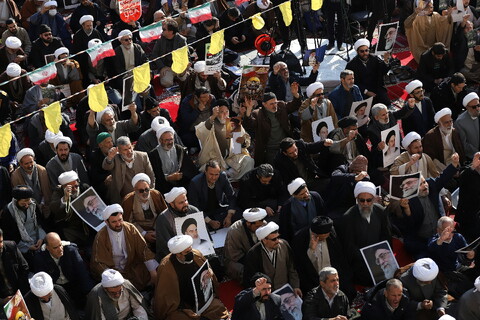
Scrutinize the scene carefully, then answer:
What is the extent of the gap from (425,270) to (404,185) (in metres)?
1.39

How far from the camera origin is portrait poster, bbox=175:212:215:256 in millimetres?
10719

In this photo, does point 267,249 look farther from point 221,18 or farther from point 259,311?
point 221,18

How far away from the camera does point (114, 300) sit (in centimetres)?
995

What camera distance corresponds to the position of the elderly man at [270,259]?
34.1ft

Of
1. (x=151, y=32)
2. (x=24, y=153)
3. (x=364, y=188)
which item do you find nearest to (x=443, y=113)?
(x=364, y=188)

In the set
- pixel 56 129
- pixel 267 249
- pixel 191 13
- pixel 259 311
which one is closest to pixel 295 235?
pixel 267 249

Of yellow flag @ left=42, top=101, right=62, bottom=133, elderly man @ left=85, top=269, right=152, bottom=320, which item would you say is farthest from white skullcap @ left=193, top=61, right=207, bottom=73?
elderly man @ left=85, top=269, right=152, bottom=320

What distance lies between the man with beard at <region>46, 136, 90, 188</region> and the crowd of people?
2cm

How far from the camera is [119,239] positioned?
35.4 feet

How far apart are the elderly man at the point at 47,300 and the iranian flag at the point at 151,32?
5615 millimetres

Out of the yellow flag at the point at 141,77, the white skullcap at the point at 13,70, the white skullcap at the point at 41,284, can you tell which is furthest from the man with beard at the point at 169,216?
the white skullcap at the point at 13,70

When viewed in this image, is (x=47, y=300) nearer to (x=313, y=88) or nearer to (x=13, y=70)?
(x=313, y=88)

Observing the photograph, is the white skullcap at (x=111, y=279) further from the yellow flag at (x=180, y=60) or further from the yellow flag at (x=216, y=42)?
the yellow flag at (x=216, y=42)

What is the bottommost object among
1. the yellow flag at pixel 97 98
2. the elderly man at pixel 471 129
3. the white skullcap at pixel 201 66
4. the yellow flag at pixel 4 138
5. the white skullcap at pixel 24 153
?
the elderly man at pixel 471 129
